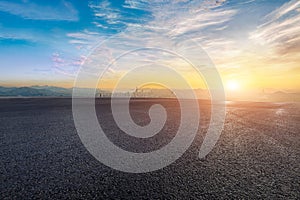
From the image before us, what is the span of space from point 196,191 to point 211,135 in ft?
23.8

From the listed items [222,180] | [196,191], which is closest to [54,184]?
[196,191]

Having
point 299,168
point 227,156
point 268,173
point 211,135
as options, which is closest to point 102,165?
point 227,156

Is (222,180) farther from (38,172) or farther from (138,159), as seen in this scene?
(38,172)

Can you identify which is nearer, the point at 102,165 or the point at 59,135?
the point at 102,165

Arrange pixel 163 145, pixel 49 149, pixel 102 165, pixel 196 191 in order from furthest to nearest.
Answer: pixel 163 145, pixel 49 149, pixel 102 165, pixel 196 191

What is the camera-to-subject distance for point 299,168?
6.82m

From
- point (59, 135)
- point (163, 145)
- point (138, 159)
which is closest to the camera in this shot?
point (138, 159)

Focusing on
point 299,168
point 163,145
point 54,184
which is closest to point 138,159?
point 163,145

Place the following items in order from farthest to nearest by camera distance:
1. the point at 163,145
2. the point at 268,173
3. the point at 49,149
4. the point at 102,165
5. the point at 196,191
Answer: the point at 163,145 → the point at 49,149 → the point at 102,165 → the point at 268,173 → the point at 196,191

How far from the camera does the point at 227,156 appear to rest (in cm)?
825

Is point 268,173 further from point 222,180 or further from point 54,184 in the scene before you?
point 54,184

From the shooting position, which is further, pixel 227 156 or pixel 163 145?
pixel 163 145

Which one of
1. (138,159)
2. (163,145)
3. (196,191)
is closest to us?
(196,191)

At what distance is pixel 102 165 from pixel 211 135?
694cm
